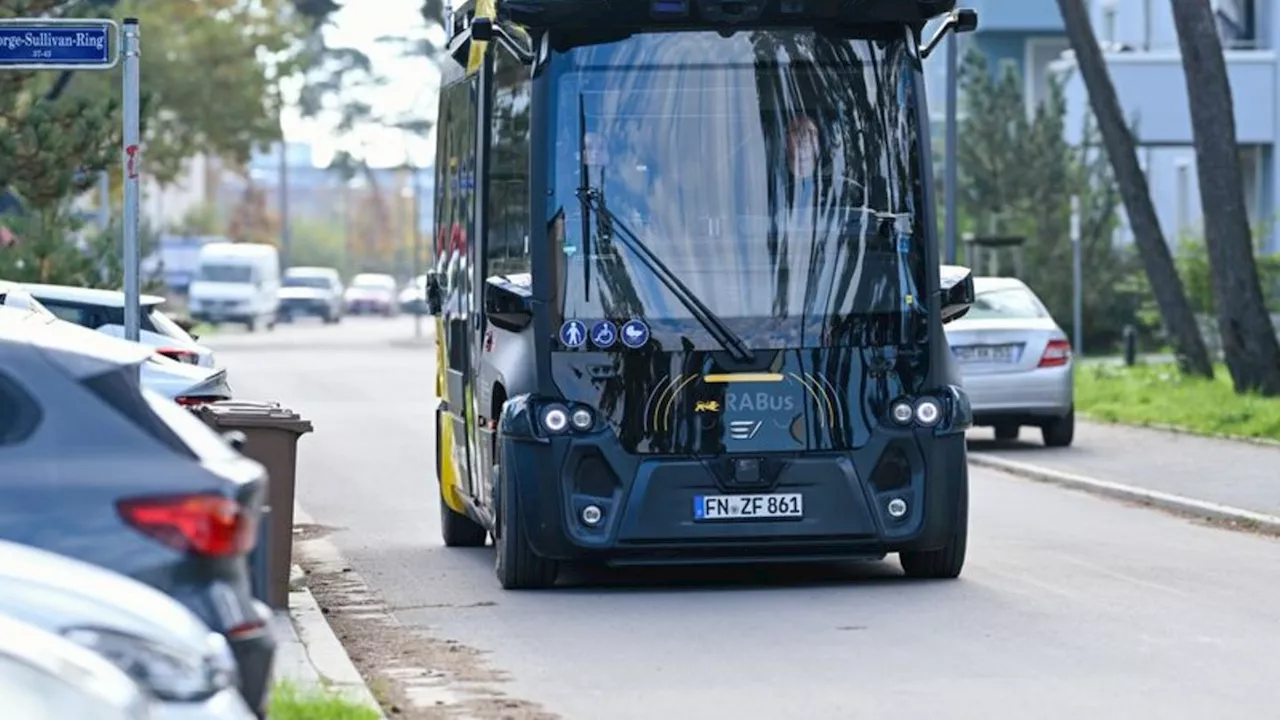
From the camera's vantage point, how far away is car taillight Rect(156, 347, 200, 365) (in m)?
21.0

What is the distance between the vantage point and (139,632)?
643cm

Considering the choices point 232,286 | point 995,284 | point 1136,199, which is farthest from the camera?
point 232,286

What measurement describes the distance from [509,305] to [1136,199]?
767 inches

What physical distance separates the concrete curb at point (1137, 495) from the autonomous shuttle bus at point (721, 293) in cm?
480

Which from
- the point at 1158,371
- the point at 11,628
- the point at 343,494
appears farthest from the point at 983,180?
the point at 11,628

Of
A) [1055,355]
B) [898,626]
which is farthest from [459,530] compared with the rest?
[1055,355]

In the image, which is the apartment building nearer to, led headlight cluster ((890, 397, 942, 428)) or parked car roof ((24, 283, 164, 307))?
parked car roof ((24, 283, 164, 307))

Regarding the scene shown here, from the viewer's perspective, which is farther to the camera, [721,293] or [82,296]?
[82,296]

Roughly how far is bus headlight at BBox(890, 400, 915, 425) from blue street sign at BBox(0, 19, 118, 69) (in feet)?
13.8

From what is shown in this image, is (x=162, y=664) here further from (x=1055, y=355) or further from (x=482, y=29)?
(x=1055, y=355)

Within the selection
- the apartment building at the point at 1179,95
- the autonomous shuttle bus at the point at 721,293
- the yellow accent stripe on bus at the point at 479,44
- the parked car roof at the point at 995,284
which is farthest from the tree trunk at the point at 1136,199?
the autonomous shuttle bus at the point at 721,293

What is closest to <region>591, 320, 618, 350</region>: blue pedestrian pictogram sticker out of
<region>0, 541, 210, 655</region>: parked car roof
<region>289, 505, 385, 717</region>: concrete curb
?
<region>289, 505, 385, 717</region>: concrete curb

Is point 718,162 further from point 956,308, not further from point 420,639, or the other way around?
point 420,639

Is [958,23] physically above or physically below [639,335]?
above
